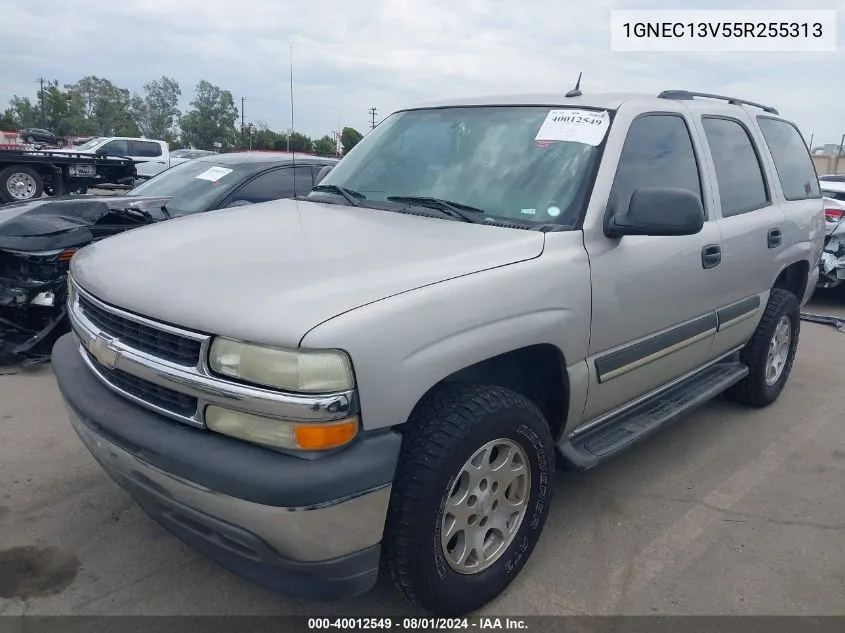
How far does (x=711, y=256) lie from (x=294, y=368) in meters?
2.42

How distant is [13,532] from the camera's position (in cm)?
300

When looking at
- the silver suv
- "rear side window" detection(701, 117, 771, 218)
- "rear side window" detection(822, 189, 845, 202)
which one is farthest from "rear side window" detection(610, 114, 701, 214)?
"rear side window" detection(822, 189, 845, 202)

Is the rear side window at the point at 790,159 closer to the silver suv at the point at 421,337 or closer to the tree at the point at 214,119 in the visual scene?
the silver suv at the point at 421,337

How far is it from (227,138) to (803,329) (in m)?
33.0

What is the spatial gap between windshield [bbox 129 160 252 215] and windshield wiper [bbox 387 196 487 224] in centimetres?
304

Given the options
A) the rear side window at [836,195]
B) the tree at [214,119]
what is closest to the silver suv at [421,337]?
the rear side window at [836,195]

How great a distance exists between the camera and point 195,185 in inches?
243

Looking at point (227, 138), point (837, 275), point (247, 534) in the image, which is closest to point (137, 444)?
point (247, 534)

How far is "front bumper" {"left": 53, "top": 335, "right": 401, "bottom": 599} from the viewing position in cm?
195

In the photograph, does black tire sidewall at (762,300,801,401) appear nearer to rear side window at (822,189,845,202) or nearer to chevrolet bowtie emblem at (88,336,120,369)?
chevrolet bowtie emblem at (88,336,120,369)

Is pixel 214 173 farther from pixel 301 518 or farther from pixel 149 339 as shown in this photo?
pixel 301 518

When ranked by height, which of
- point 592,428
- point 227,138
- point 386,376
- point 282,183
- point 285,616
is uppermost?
point 227,138

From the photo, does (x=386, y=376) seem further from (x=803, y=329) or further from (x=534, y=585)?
(x=803, y=329)

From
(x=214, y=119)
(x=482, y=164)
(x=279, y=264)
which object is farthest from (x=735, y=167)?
(x=214, y=119)
